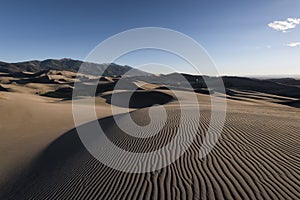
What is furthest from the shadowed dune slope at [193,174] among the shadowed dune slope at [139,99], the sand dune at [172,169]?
the shadowed dune slope at [139,99]

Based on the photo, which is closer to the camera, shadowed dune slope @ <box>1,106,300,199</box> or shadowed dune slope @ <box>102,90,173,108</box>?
shadowed dune slope @ <box>1,106,300,199</box>

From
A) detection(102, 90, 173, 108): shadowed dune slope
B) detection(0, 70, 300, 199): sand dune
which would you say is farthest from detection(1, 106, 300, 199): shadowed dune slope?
detection(102, 90, 173, 108): shadowed dune slope

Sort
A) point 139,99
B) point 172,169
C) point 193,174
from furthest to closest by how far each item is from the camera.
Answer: point 139,99, point 172,169, point 193,174

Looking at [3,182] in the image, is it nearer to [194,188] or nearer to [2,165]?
[2,165]

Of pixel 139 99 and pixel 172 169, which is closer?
pixel 172 169

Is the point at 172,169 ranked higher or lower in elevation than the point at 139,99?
higher

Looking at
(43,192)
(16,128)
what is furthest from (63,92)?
(43,192)

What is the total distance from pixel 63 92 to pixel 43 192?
4199cm

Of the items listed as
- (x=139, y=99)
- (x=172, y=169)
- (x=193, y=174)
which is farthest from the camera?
(x=139, y=99)

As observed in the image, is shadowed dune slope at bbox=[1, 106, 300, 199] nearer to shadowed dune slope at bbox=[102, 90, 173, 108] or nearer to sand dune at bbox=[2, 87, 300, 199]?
sand dune at bbox=[2, 87, 300, 199]

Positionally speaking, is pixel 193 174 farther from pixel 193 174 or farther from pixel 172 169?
pixel 172 169

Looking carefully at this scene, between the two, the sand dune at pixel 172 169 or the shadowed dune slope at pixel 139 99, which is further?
the shadowed dune slope at pixel 139 99

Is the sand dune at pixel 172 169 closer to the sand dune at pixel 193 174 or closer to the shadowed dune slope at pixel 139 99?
the sand dune at pixel 193 174

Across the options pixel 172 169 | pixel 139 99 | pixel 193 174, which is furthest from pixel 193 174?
pixel 139 99
